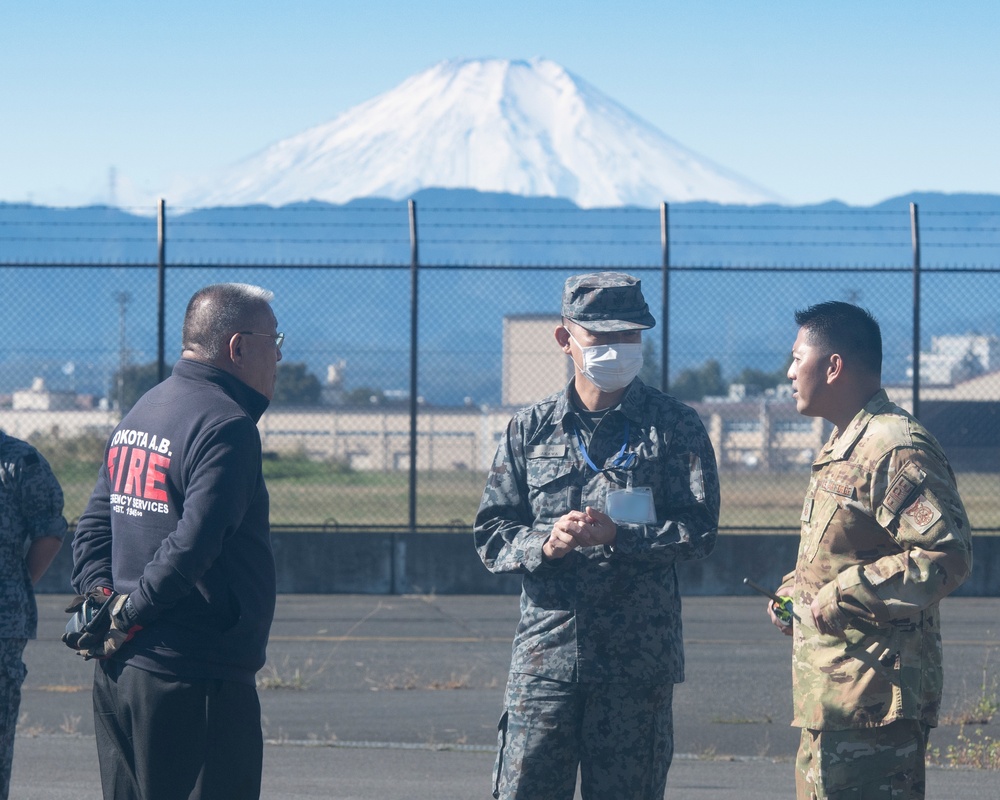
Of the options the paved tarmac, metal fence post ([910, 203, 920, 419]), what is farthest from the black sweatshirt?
metal fence post ([910, 203, 920, 419])

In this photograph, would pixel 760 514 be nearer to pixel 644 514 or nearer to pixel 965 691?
pixel 965 691

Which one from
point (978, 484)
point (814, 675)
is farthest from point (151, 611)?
point (978, 484)

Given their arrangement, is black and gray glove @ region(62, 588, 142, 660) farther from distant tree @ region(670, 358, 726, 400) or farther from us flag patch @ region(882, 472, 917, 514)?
distant tree @ region(670, 358, 726, 400)

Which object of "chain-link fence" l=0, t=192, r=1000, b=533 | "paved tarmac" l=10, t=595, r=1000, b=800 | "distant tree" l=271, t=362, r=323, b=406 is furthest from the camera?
"distant tree" l=271, t=362, r=323, b=406

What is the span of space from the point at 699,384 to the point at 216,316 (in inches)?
1577

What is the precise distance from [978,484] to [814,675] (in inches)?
917

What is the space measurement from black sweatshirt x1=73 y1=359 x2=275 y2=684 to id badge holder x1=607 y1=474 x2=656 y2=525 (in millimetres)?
1006

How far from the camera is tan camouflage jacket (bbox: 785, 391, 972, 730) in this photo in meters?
3.92

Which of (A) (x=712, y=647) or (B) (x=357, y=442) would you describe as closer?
(A) (x=712, y=647)

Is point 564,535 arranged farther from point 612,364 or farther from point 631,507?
point 612,364

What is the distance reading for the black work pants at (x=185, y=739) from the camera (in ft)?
12.9

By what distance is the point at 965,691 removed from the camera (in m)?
8.62

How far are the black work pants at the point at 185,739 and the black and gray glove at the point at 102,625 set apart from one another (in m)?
0.08

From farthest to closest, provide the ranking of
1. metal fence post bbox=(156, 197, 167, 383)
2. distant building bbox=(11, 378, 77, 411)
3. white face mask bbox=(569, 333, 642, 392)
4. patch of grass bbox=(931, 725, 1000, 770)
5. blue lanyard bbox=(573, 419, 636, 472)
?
distant building bbox=(11, 378, 77, 411), metal fence post bbox=(156, 197, 167, 383), patch of grass bbox=(931, 725, 1000, 770), white face mask bbox=(569, 333, 642, 392), blue lanyard bbox=(573, 419, 636, 472)
